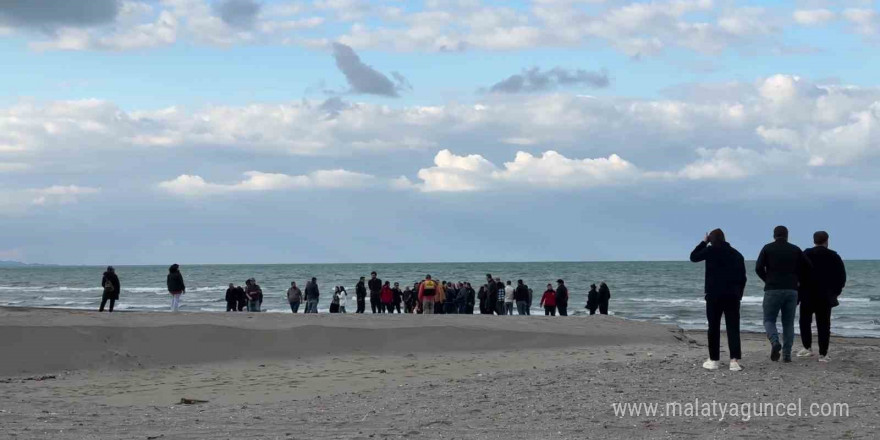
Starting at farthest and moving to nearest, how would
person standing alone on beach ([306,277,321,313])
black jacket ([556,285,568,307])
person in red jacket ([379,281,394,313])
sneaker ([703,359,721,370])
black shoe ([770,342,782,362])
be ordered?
person in red jacket ([379,281,394,313])
black jacket ([556,285,568,307])
person standing alone on beach ([306,277,321,313])
black shoe ([770,342,782,362])
sneaker ([703,359,721,370])

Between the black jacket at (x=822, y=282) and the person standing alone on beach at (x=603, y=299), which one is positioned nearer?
the black jacket at (x=822, y=282)

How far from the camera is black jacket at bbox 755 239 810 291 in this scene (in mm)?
11055

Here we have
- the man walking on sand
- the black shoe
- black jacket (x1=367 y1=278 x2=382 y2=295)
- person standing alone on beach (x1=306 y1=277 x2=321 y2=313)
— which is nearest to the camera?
Answer: the black shoe

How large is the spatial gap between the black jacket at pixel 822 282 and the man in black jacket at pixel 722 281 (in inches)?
48.8

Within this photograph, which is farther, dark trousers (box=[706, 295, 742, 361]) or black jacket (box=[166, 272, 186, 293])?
black jacket (box=[166, 272, 186, 293])

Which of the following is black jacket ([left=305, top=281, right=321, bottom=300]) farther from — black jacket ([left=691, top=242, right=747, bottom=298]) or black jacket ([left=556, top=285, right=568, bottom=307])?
black jacket ([left=691, top=242, right=747, bottom=298])

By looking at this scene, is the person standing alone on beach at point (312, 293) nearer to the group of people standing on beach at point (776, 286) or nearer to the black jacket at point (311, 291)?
the black jacket at point (311, 291)

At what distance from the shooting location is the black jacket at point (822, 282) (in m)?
11.5

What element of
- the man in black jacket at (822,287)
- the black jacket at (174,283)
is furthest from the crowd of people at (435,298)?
the man in black jacket at (822,287)

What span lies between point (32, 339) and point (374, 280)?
1324cm

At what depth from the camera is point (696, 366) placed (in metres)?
11.4

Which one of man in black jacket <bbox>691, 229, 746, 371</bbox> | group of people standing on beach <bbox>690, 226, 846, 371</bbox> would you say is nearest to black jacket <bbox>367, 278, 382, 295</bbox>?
group of people standing on beach <bbox>690, 226, 846, 371</bbox>

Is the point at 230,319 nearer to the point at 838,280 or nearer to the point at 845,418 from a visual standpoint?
the point at 838,280

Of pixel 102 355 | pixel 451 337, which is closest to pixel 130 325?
pixel 102 355
